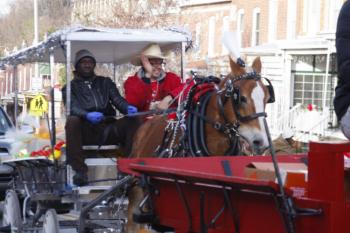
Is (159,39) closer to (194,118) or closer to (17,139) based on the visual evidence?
(194,118)

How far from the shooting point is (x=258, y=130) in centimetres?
714

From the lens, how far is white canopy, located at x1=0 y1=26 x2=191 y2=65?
8984 millimetres

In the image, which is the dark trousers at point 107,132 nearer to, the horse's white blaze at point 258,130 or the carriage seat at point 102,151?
the carriage seat at point 102,151

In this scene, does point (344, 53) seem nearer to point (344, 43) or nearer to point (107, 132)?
point (344, 43)

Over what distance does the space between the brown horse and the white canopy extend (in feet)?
5.98

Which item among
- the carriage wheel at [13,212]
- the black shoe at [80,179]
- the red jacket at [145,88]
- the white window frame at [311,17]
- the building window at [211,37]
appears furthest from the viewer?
the building window at [211,37]

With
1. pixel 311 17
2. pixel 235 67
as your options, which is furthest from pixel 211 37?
pixel 235 67

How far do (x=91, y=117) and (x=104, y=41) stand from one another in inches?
55.8

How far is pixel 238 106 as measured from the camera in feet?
24.3

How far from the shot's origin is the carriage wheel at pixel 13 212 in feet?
31.6

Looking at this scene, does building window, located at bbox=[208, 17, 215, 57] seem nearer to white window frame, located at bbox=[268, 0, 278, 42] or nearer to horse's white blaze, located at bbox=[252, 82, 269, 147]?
white window frame, located at bbox=[268, 0, 278, 42]

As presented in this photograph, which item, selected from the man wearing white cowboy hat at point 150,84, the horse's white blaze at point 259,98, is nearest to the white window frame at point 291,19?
the man wearing white cowboy hat at point 150,84

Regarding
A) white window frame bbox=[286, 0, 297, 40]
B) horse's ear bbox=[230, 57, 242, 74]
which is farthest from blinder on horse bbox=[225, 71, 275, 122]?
white window frame bbox=[286, 0, 297, 40]

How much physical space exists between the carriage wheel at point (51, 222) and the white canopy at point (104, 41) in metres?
1.75
